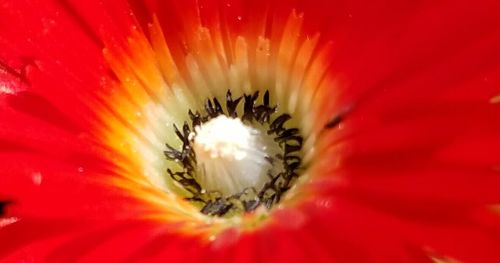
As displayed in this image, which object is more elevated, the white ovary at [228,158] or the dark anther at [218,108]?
the dark anther at [218,108]

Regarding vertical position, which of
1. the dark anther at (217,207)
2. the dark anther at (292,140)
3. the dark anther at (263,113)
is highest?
the dark anther at (263,113)

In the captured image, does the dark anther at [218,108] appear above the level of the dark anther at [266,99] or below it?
above

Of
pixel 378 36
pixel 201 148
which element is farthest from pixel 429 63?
pixel 201 148

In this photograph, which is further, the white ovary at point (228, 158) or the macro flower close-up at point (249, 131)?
the white ovary at point (228, 158)

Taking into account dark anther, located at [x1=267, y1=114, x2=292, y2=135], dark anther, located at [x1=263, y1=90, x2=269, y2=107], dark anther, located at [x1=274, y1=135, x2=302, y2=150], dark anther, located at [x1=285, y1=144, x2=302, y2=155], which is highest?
dark anther, located at [x1=263, y1=90, x2=269, y2=107]

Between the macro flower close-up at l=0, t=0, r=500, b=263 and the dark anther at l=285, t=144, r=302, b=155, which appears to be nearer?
the macro flower close-up at l=0, t=0, r=500, b=263
